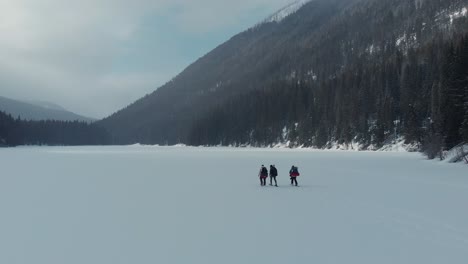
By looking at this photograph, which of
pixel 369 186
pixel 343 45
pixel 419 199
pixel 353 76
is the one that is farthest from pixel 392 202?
pixel 343 45

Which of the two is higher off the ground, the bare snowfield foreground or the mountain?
the mountain

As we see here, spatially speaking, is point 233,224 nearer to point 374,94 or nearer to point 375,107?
point 375,107

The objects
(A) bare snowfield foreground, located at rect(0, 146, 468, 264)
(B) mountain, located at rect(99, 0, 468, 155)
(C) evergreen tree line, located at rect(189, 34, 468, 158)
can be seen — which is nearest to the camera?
(A) bare snowfield foreground, located at rect(0, 146, 468, 264)

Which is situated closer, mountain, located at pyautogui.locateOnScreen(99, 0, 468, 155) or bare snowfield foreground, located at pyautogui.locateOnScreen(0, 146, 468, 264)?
bare snowfield foreground, located at pyautogui.locateOnScreen(0, 146, 468, 264)

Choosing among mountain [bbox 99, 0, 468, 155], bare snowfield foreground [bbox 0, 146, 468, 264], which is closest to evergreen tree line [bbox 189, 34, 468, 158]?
mountain [bbox 99, 0, 468, 155]

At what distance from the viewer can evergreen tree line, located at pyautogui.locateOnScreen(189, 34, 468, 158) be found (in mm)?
48469

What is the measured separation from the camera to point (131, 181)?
2684 cm

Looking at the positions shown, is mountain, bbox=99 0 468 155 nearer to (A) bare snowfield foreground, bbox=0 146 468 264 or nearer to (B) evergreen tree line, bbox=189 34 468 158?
(B) evergreen tree line, bbox=189 34 468 158

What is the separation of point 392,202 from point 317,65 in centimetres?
16765

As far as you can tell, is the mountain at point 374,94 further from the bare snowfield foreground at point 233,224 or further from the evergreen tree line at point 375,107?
the bare snowfield foreground at point 233,224

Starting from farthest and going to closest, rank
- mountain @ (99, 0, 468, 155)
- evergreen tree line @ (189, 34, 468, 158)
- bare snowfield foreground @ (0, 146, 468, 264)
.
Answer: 1. mountain @ (99, 0, 468, 155)
2. evergreen tree line @ (189, 34, 468, 158)
3. bare snowfield foreground @ (0, 146, 468, 264)

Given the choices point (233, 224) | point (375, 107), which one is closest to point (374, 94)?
point (375, 107)

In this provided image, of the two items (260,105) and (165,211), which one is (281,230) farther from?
(260,105)

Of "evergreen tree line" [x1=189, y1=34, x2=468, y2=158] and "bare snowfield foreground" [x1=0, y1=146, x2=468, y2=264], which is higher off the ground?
"evergreen tree line" [x1=189, y1=34, x2=468, y2=158]
